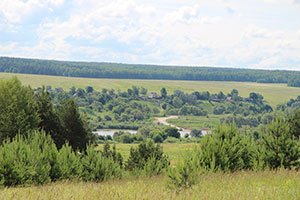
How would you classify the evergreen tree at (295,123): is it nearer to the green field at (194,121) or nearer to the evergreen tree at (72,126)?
the evergreen tree at (72,126)

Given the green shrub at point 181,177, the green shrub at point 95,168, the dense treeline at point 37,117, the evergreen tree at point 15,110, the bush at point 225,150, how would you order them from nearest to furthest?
the green shrub at point 181,177
the bush at point 225,150
the green shrub at point 95,168
the evergreen tree at point 15,110
the dense treeline at point 37,117

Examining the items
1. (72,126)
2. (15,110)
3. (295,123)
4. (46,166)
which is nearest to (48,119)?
(72,126)

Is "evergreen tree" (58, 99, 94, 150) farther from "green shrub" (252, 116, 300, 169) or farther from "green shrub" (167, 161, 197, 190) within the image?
"green shrub" (167, 161, 197, 190)

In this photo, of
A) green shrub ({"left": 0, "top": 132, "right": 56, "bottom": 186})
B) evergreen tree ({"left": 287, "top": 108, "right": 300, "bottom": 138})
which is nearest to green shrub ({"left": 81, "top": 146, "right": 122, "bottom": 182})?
green shrub ({"left": 0, "top": 132, "right": 56, "bottom": 186})

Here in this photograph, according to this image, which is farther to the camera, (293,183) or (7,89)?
(7,89)

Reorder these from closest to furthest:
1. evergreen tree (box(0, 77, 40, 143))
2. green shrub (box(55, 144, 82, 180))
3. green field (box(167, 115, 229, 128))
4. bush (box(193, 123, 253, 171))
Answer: bush (box(193, 123, 253, 171))
green shrub (box(55, 144, 82, 180))
evergreen tree (box(0, 77, 40, 143))
green field (box(167, 115, 229, 128))

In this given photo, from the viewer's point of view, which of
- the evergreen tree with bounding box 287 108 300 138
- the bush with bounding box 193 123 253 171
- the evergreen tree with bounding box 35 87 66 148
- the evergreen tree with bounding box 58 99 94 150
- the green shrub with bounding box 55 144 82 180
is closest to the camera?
the bush with bounding box 193 123 253 171

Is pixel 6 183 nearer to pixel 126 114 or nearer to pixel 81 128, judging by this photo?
pixel 81 128

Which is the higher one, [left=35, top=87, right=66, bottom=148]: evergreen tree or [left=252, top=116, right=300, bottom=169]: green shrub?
[left=252, top=116, right=300, bottom=169]: green shrub

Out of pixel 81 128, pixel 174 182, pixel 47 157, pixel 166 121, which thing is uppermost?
pixel 174 182

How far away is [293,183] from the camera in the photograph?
1223cm

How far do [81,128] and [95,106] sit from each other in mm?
154919

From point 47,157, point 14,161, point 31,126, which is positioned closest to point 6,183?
point 14,161

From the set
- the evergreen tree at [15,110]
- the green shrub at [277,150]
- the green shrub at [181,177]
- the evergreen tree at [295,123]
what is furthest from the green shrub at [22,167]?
the evergreen tree at [295,123]
